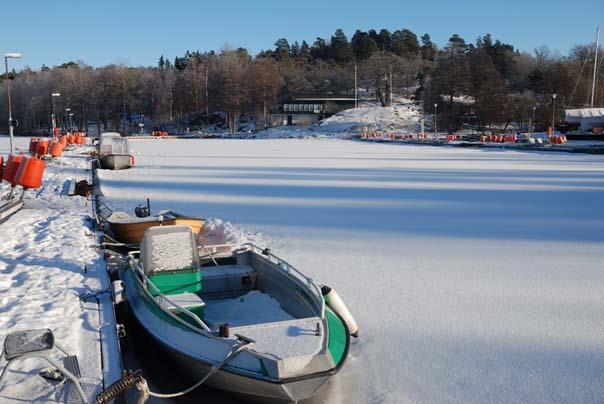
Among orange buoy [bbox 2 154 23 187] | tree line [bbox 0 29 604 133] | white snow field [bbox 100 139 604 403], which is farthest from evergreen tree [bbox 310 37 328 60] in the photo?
orange buoy [bbox 2 154 23 187]

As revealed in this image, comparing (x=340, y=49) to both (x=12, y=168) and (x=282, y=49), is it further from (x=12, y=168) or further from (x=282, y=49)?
(x=12, y=168)

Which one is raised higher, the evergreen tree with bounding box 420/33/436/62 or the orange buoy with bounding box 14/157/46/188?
the evergreen tree with bounding box 420/33/436/62

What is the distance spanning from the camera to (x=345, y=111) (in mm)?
90562

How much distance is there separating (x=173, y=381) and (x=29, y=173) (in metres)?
9.13

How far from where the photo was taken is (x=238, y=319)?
698 cm

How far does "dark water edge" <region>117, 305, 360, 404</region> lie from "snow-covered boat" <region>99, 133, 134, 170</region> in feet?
67.5

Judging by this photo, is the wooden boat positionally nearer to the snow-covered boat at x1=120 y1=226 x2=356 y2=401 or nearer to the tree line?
the snow-covered boat at x1=120 y1=226 x2=356 y2=401

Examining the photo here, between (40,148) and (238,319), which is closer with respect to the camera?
(238,319)

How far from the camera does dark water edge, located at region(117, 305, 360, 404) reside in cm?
545

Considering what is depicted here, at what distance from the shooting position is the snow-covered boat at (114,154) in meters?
26.3

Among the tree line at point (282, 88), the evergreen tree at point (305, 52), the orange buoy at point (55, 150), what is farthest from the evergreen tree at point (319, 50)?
the orange buoy at point (55, 150)

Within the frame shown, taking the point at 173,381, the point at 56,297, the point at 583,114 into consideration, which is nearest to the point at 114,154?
the point at 56,297

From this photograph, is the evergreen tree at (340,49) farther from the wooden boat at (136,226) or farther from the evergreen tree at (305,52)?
the wooden boat at (136,226)

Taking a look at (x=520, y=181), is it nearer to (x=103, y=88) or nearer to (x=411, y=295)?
(x=411, y=295)
